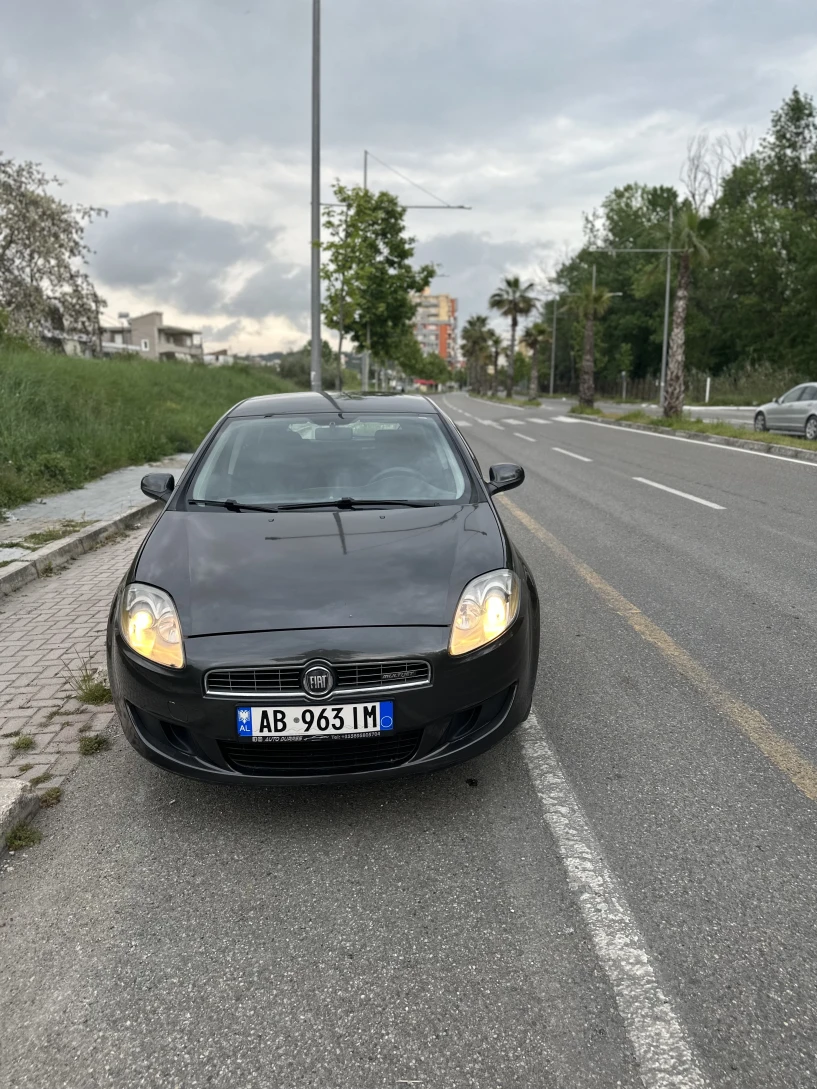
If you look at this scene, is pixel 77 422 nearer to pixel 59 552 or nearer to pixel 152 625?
pixel 59 552

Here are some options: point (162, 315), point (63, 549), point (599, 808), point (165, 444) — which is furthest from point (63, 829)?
point (162, 315)

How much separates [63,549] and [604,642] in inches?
187

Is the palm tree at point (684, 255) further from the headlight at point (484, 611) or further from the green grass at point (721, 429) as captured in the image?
the headlight at point (484, 611)

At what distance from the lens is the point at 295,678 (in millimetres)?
2695

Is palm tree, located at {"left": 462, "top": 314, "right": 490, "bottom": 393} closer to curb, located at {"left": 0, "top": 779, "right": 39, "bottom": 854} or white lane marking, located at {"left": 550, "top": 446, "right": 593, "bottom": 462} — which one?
white lane marking, located at {"left": 550, "top": 446, "right": 593, "bottom": 462}

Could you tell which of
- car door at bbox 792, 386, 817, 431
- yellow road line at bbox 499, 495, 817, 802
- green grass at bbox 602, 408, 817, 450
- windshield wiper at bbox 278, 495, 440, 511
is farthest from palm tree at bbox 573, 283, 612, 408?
windshield wiper at bbox 278, 495, 440, 511

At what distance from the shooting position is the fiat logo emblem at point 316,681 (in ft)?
8.80

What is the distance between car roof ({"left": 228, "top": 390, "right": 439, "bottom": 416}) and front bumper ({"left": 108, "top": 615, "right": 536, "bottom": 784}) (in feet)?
6.96

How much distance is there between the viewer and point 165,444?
15133mm

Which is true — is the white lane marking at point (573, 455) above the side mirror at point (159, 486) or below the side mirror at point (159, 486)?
below

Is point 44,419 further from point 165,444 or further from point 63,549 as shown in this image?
point 63,549

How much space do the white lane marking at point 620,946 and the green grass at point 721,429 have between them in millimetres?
15610

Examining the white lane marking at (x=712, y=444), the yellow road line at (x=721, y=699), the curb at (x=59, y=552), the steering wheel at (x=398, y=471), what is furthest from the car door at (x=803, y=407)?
the steering wheel at (x=398, y=471)

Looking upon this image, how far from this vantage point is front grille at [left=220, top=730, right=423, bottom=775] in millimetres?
2775
